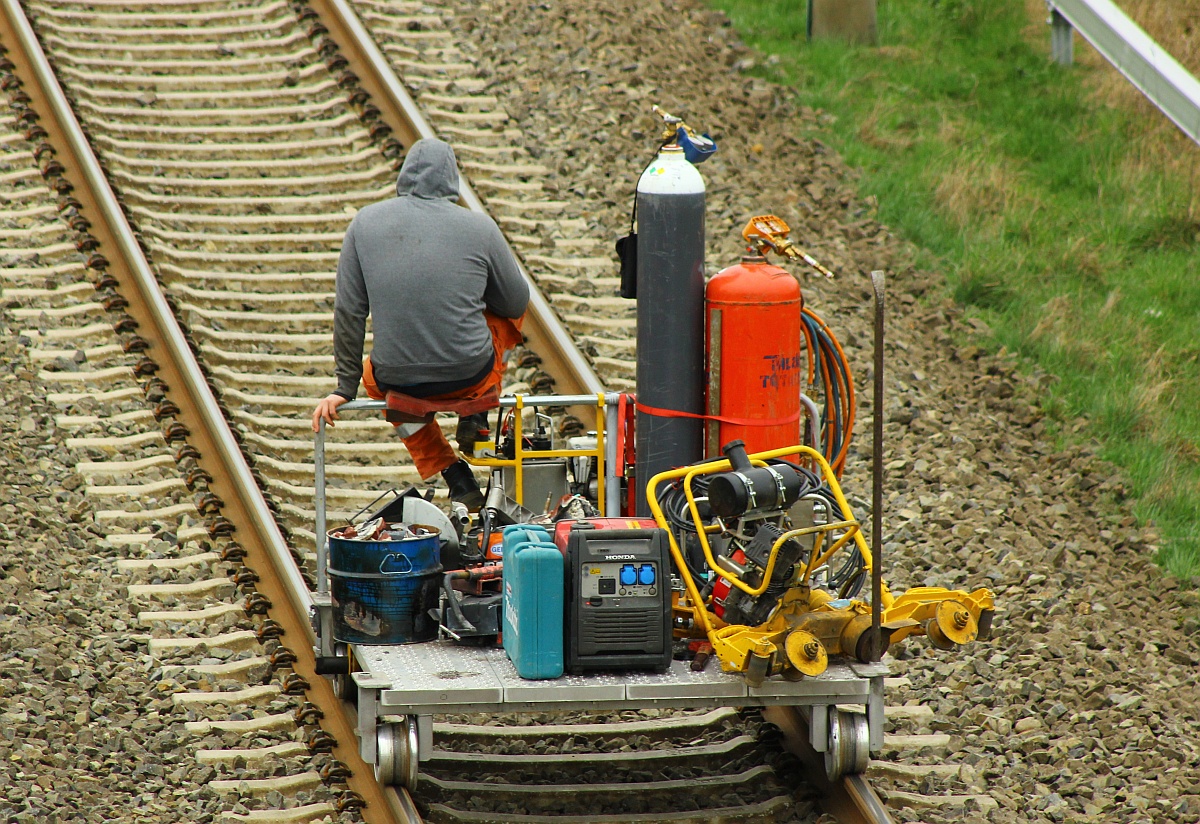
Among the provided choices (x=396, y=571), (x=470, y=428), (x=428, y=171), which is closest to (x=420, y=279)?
(x=428, y=171)

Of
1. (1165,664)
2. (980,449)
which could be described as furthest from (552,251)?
(1165,664)

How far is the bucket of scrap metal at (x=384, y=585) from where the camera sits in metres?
5.53

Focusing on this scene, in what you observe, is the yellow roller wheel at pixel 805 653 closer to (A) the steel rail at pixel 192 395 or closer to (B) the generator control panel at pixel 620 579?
(B) the generator control panel at pixel 620 579

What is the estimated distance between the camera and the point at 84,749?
18.4ft

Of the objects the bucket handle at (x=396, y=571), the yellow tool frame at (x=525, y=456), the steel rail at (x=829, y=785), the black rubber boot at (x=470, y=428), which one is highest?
the black rubber boot at (x=470, y=428)

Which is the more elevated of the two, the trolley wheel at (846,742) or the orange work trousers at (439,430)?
the orange work trousers at (439,430)

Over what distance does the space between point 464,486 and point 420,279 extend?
92 centimetres

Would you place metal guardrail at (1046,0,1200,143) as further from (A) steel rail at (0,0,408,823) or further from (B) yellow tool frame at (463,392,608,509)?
(A) steel rail at (0,0,408,823)

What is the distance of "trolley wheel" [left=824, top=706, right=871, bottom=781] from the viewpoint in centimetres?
533

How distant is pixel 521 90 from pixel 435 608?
610cm

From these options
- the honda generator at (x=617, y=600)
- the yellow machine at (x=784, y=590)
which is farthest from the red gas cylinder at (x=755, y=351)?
the honda generator at (x=617, y=600)

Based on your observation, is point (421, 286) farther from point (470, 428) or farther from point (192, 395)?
point (192, 395)

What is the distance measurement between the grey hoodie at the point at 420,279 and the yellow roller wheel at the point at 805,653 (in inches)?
67.6

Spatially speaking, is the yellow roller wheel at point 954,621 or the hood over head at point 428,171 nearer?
the yellow roller wheel at point 954,621
